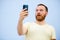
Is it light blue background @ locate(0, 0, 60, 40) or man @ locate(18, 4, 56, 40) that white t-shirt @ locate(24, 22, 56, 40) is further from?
light blue background @ locate(0, 0, 60, 40)

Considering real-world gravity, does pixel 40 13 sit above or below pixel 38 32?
above

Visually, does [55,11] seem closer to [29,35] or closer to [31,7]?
[31,7]

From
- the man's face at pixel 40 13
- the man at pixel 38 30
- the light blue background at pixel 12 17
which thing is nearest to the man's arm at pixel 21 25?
the man at pixel 38 30

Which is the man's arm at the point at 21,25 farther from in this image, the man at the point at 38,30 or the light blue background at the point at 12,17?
the light blue background at the point at 12,17

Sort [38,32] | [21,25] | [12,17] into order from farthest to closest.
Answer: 1. [12,17]
2. [38,32]
3. [21,25]

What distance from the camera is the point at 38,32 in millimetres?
1272

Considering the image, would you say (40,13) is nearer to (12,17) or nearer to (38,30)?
(38,30)

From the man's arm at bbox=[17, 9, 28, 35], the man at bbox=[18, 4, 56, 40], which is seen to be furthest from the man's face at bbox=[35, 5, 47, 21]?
the man's arm at bbox=[17, 9, 28, 35]

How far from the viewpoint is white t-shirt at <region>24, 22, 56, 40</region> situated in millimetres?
1265

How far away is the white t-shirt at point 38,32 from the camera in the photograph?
126 centimetres

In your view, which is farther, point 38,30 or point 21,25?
point 38,30

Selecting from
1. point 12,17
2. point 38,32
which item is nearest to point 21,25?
point 38,32

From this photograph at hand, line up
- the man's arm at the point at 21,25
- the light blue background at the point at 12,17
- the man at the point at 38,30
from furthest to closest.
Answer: the light blue background at the point at 12,17 → the man at the point at 38,30 → the man's arm at the point at 21,25

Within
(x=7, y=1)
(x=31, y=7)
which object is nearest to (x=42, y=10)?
(x=31, y=7)
